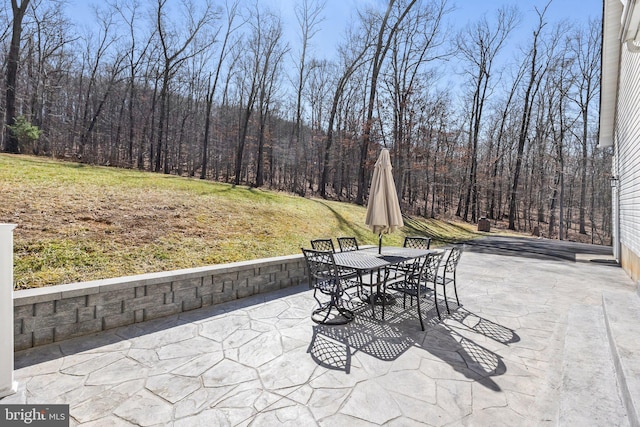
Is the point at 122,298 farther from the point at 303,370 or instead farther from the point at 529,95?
the point at 529,95

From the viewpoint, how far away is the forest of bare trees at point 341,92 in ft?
54.2

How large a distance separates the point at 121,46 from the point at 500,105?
88.8 ft

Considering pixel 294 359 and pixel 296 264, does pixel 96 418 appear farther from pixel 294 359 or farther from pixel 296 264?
pixel 296 264

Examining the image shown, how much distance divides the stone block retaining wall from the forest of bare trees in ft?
38.7

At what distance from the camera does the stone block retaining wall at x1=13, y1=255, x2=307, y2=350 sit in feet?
9.51

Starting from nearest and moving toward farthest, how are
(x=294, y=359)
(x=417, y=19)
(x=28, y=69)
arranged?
(x=294, y=359) < (x=417, y=19) < (x=28, y=69)

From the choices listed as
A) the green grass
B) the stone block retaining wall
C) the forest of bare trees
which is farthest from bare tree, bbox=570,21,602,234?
the stone block retaining wall

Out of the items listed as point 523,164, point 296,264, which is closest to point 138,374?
point 296,264

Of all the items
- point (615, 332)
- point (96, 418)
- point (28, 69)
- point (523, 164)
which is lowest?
point (96, 418)

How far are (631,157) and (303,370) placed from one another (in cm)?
773

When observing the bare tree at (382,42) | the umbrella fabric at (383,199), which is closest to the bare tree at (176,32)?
the bare tree at (382,42)

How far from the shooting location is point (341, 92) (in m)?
19.7

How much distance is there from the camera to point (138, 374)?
8.28 feet

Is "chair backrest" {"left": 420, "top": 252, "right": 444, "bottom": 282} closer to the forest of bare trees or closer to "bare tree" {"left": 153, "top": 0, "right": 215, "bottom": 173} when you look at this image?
the forest of bare trees
